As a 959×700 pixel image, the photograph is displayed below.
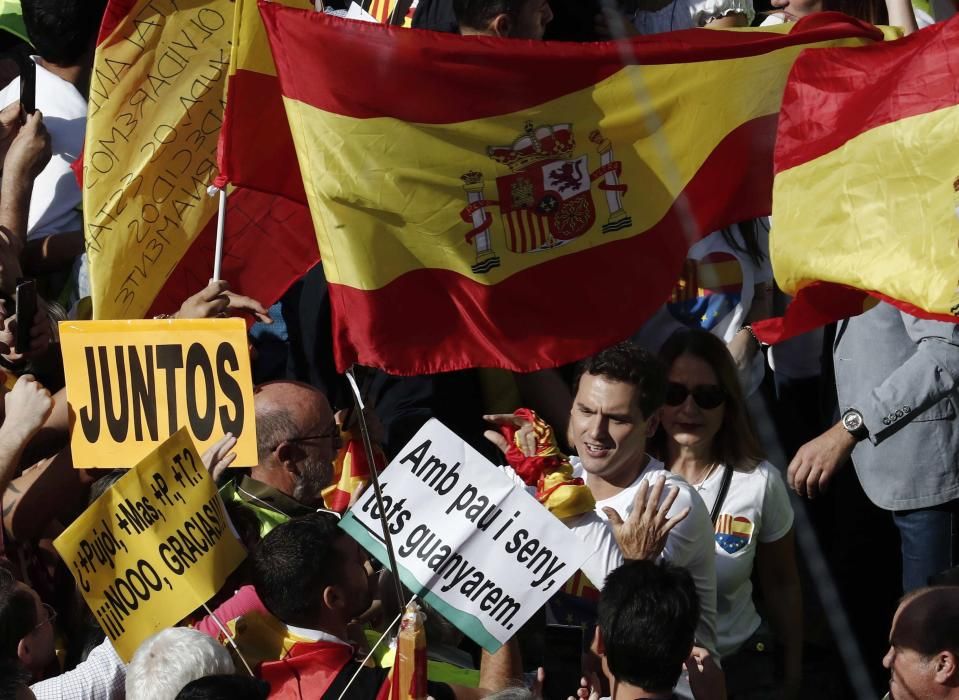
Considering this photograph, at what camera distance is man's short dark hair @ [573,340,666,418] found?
236 inches

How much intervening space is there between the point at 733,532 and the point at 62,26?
12.0ft

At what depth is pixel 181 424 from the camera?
19.9ft

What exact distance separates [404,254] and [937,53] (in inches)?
68.8

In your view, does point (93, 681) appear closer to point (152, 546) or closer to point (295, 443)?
point (152, 546)

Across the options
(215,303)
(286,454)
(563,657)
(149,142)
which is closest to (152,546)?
(286,454)

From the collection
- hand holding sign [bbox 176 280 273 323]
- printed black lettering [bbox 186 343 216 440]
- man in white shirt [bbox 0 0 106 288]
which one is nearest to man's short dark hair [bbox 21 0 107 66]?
man in white shirt [bbox 0 0 106 288]

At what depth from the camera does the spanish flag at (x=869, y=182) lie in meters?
5.02

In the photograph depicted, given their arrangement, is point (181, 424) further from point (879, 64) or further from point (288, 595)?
point (879, 64)

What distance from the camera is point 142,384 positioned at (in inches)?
239

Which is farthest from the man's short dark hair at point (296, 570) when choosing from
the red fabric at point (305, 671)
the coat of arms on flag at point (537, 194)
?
the coat of arms on flag at point (537, 194)

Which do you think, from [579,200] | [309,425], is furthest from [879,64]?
[309,425]

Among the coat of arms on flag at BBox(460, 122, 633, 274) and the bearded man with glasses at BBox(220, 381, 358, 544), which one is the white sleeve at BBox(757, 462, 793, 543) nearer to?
the coat of arms on flag at BBox(460, 122, 633, 274)

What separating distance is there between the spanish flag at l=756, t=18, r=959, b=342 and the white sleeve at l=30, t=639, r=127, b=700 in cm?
230

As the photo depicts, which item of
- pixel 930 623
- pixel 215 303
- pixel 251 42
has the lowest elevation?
pixel 930 623
